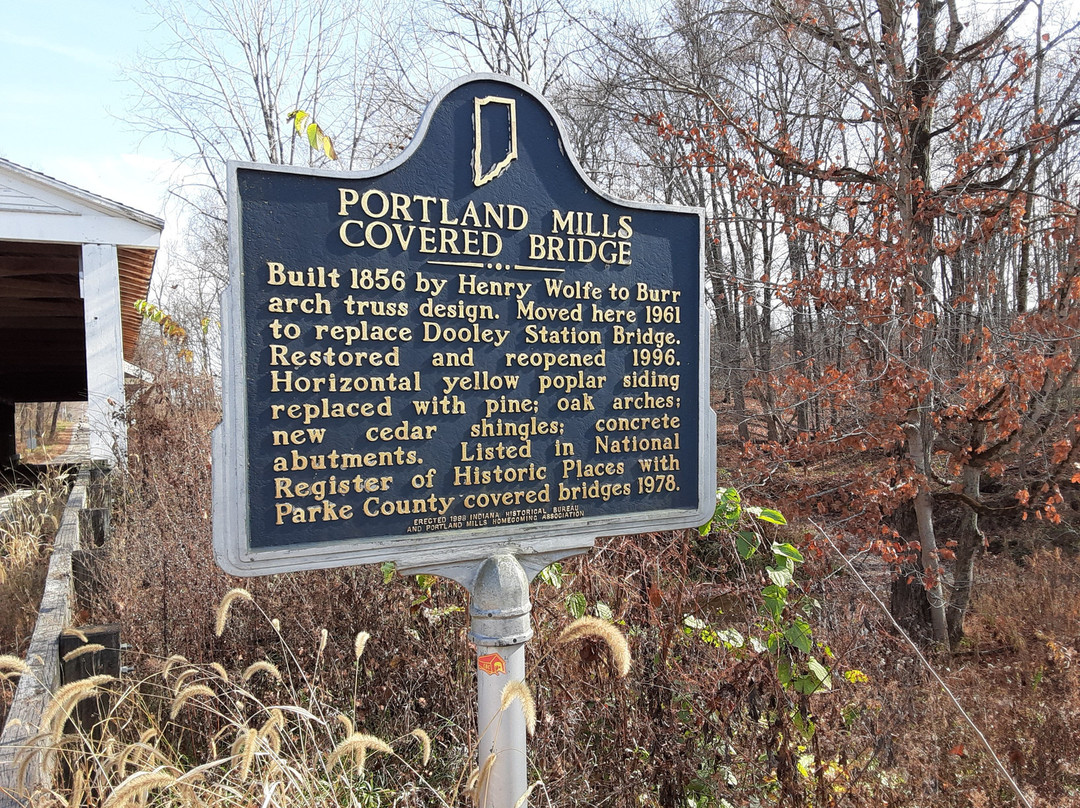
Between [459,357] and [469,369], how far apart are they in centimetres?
6

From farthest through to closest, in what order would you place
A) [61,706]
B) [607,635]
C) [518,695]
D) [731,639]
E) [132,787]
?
1. [731,639]
2. [607,635]
3. [518,695]
4. [61,706]
5. [132,787]

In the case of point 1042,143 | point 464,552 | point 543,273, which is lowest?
point 464,552

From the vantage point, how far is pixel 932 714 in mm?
4648

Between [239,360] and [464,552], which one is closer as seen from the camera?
[239,360]

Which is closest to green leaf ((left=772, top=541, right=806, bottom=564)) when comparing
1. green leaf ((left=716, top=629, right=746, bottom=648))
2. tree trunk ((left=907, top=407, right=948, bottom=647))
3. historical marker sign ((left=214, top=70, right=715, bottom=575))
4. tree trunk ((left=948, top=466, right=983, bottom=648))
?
green leaf ((left=716, top=629, right=746, bottom=648))

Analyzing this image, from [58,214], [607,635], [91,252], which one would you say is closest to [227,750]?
[607,635]

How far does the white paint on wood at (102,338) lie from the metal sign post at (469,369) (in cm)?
683

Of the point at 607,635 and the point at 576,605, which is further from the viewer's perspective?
the point at 576,605

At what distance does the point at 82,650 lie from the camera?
3.05 meters

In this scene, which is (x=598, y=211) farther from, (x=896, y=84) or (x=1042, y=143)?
(x=1042, y=143)

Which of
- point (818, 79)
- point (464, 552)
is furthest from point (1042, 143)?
point (464, 552)

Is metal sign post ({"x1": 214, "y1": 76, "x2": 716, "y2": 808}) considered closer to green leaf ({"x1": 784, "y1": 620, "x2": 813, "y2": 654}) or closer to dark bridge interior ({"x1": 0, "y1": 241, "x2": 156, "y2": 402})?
green leaf ({"x1": 784, "y1": 620, "x2": 813, "y2": 654})

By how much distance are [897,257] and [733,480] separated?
10.2 feet

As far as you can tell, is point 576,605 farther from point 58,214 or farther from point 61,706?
point 58,214
